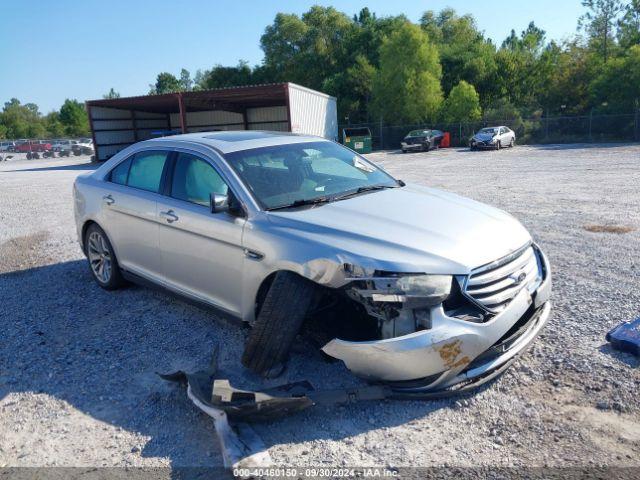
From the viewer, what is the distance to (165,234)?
14.9 feet

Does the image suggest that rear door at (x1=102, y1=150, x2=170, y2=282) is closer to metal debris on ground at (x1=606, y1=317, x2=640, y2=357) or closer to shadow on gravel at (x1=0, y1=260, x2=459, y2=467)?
shadow on gravel at (x1=0, y1=260, x2=459, y2=467)

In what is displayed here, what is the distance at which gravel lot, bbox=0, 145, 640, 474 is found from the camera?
2895 millimetres

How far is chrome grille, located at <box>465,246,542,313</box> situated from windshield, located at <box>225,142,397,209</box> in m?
1.42

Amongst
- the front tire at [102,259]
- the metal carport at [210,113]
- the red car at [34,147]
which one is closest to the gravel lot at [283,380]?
the front tire at [102,259]

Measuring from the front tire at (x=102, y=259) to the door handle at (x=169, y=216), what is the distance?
1.22m

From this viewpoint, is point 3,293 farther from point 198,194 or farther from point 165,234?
point 198,194

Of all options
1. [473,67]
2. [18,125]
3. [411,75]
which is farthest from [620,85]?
[18,125]

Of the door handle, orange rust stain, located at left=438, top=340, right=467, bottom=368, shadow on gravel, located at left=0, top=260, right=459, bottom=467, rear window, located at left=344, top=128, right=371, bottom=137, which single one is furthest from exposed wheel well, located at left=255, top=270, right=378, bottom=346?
rear window, located at left=344, top=128, right=371, bottom=137

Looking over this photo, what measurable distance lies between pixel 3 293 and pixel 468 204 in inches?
207

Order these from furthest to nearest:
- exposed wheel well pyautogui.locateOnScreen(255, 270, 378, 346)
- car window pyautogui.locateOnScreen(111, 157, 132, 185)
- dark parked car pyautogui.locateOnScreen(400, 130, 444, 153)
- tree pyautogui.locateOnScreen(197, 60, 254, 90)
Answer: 1. tree pyautogui.locateOnScreen(197, 60, 254, 90)
2. dark parked car pyautogui.locateOnScreen(400, 130, 444, 153)
3. car window pyautogui.locateOnScreen(111, 157, 132, 185)
4. exposed wheel well pyautogui.locateOnScreen(255, 270, 378, 346)

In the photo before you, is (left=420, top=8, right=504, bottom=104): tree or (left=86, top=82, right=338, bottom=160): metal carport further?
(left=420, top=8, right=504, bottom=104): tree

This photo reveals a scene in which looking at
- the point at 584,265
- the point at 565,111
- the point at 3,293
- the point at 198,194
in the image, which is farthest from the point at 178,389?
the point at 565,111

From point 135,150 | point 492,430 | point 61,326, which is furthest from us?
point 135,150

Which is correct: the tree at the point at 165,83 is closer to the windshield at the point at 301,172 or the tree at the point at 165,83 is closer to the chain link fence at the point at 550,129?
the chain link fence at the point at 550,129
